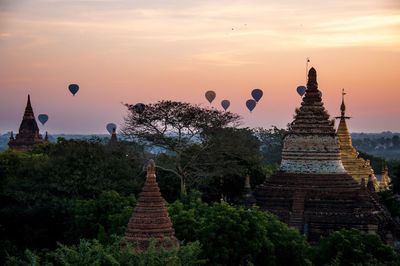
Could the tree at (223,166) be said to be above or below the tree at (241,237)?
above

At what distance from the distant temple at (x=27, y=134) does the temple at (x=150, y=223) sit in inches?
2748

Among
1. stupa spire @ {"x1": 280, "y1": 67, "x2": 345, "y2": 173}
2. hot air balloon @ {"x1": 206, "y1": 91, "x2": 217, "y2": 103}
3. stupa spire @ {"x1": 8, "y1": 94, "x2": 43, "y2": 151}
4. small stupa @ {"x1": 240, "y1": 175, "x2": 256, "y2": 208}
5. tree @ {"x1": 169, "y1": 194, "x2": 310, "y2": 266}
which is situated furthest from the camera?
stupa spire @ {"x1": 8, "y1": 94, "x2": 43, "y2": 151}

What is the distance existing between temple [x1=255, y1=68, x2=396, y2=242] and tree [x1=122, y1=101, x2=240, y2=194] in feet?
32.9

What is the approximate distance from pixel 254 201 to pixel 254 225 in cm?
961

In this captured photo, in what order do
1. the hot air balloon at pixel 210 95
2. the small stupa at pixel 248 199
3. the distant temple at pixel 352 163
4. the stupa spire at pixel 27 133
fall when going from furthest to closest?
the stupa spire at pixel 27 133 → the hot air balloon at pixel 210 95 → the distant temple at pixel 352 163 → the small stupa at pixel 248 199

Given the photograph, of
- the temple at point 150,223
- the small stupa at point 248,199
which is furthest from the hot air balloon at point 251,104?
the temple at point 150,223

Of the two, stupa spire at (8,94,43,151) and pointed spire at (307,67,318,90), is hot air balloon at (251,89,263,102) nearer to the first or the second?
stupa spire at (8,94,43,151)

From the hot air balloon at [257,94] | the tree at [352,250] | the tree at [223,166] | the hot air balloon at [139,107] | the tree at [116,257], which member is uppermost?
the hot air balloon at [257,94]

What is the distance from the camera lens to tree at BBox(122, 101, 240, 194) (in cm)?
5825

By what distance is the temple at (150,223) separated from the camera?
31009mm

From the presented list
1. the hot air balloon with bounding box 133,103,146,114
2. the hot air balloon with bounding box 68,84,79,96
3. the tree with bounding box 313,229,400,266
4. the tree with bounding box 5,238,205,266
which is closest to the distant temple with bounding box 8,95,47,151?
the hot air balloon with bounding box 68,84,79,96

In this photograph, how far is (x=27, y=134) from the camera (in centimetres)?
10212

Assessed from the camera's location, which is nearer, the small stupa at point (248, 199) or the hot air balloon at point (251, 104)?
the small stupa at point (248, 199)

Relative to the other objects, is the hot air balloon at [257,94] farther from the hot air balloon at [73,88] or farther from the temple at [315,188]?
the temple at [315,188]
